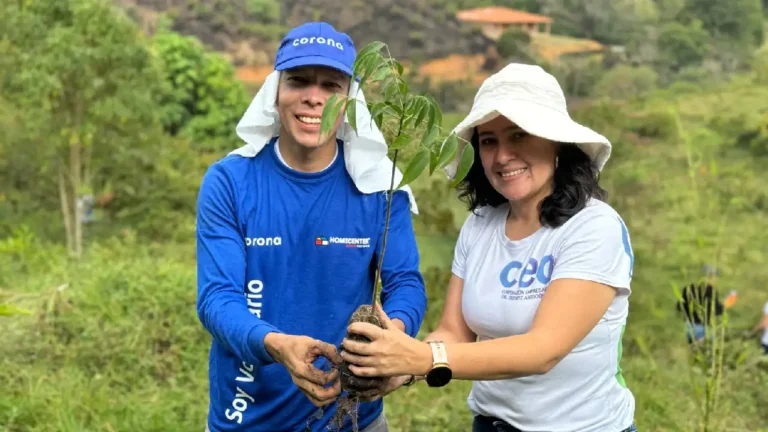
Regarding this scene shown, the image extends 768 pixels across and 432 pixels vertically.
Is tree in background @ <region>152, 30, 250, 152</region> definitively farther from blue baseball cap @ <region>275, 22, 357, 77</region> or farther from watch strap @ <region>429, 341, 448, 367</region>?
watch strap @ <region>429, 341, 448, 367</region>

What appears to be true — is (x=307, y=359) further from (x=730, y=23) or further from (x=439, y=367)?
(x=730, y=23)

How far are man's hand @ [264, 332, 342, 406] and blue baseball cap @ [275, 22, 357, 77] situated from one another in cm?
60

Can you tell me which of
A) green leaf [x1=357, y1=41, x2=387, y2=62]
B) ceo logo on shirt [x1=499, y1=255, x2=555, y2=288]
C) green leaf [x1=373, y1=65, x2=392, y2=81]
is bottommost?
ceo logo on shirt [x1=499, y1=255, x2=555, y2=288]

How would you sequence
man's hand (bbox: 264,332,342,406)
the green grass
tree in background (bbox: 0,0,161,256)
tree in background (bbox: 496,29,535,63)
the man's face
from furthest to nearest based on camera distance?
tree in background (bbox: 496,29,535,63) < tree in background (bbox: 0,0,161,256) < the green grass < the man's face < man's hand (bbox: 264,332,342,406)

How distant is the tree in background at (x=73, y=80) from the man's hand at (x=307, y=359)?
21.4 ft

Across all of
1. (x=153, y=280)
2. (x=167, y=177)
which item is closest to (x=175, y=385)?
(x=153, y=280)

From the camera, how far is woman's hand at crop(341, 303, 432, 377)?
1563 millimetres

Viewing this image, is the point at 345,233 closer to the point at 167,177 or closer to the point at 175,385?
the point at 175,385

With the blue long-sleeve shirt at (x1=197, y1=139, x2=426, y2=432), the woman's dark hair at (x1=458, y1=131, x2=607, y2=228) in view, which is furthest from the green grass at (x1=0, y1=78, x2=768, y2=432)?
the blue long-sleeve shirt at (x1=197, y1=139, x2=426, y2=432)

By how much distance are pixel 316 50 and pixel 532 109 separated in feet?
1.59

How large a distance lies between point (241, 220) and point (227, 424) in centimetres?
48

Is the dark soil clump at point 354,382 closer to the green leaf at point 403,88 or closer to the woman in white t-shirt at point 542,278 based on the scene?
the woman in white t-shirt at point 542,278

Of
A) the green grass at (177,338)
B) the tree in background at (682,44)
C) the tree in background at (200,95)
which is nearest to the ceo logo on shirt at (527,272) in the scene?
the green grass at (177,338)

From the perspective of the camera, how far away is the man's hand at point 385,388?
1.66 m
